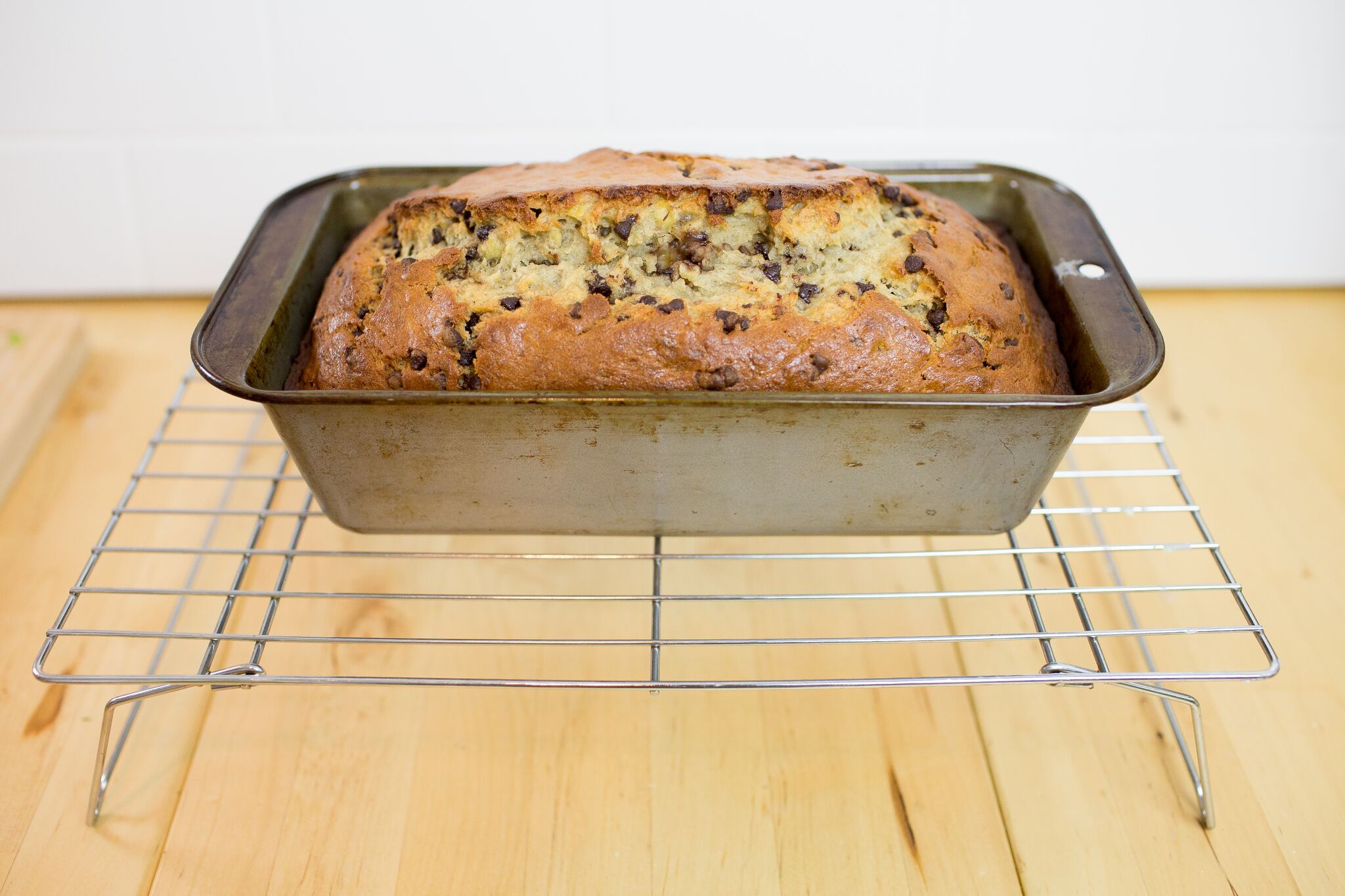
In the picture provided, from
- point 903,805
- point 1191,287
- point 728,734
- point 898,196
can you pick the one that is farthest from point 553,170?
point 1191,287

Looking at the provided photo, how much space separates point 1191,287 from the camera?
2.03 m

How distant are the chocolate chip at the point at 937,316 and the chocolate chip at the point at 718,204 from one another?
25 cm

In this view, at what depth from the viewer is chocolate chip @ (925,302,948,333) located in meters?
1.06

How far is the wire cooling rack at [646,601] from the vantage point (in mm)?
1253

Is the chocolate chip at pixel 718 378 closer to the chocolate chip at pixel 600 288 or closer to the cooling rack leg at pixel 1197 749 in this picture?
the chocolate chip at pixel 600 288

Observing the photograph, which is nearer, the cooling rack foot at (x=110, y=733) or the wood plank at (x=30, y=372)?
the cooling rack foot at (x=110, y=733)

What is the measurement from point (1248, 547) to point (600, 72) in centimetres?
129

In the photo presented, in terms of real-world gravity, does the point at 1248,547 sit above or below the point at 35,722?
above

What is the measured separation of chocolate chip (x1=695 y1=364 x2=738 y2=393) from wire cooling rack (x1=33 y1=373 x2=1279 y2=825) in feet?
0.80

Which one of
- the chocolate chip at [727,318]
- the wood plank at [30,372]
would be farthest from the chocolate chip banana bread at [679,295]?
the wood plank at [30,372]

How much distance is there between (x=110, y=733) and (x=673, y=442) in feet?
2.35

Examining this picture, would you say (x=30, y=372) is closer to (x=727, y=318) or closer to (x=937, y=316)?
(x=727, y=318)

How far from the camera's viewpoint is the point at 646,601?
1.24 metres

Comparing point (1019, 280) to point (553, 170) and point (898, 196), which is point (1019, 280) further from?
point (553, 170)
